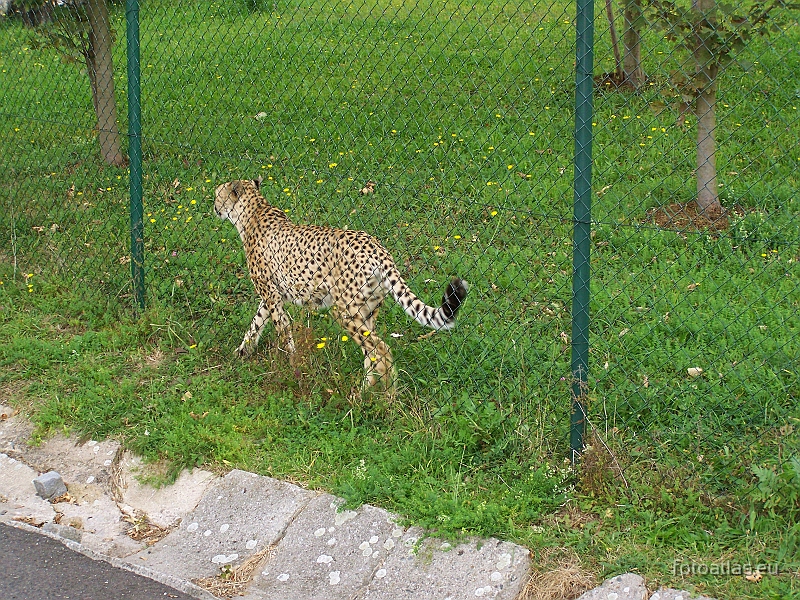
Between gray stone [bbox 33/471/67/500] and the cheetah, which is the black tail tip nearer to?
the cheetah

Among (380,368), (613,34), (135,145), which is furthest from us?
(613,34)

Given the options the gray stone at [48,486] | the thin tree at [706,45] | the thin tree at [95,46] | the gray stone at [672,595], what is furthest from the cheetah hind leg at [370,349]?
the thin tree at [95,46]

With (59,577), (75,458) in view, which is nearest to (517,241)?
(75,458)

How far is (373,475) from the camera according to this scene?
3854mm

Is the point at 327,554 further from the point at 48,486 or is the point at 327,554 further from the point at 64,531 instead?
the point at 48,486

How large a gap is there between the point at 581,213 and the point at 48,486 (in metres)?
2.83

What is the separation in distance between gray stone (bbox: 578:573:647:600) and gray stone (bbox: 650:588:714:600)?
0.14 ft

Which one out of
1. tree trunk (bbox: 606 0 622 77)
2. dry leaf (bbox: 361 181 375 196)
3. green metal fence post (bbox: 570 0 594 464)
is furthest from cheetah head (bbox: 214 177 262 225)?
green metal fence post (bbox: 570 0 594 464)

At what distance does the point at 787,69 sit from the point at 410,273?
5003 millimetres

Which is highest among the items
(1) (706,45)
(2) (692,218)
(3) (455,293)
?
(1) (706,45)

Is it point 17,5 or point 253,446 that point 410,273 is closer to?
point 253,446

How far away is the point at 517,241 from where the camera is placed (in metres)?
6.19

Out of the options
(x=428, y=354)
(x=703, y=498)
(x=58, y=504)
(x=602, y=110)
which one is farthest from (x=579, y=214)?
(x=602, y=110)

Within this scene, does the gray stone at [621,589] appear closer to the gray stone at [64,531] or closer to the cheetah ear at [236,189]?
the gray stone at [64,531]
